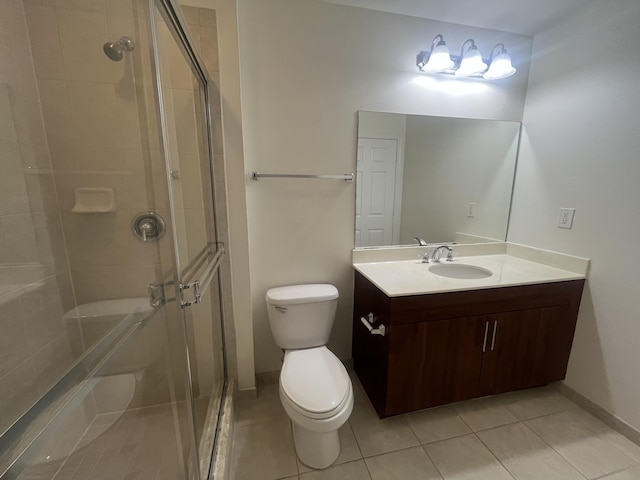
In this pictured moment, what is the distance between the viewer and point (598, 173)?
1477mm

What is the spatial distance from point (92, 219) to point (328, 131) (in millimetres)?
1270

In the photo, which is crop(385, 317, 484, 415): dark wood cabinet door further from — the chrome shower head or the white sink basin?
the chrome shower head

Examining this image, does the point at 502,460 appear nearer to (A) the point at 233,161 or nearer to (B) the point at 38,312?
(A) the point at 233,161

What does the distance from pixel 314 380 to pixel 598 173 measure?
1904 mm

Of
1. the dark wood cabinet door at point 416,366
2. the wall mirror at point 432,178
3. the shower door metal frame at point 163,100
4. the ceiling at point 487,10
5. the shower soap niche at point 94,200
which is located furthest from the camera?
the wall mirror at point 432,178

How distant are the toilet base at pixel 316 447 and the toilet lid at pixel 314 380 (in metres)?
0.17

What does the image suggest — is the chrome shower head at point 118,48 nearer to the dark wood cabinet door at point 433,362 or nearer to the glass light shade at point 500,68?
the dark wood cabinet door at point 433,362

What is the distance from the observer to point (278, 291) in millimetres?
1596

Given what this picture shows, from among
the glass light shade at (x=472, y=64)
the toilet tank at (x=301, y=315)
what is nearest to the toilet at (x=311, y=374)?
the toilet tank at (x=301, y=315)

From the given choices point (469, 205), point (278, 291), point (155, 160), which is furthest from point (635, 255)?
point (155, 160)

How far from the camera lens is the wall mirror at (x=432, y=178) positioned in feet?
5.63

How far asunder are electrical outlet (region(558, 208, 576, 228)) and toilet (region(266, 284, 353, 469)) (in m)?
1.50

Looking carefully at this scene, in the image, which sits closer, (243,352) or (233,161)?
(233,161)

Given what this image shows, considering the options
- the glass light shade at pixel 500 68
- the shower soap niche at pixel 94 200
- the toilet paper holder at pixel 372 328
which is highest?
the glass light shade at pixel 500 68
